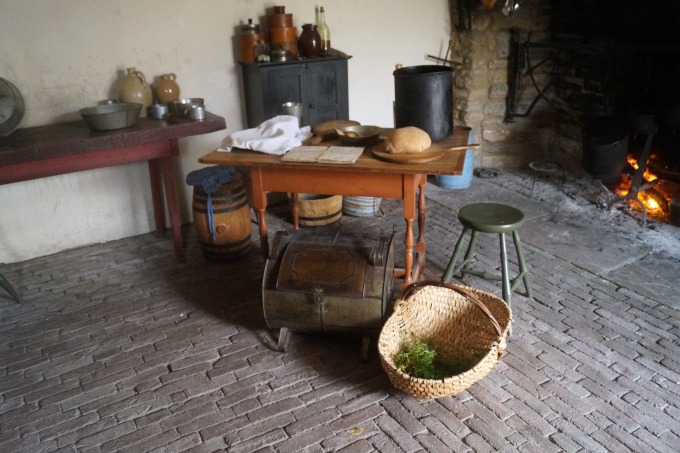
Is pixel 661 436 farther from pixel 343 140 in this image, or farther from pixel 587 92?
pixel 587 92

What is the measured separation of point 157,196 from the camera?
500 centimetres

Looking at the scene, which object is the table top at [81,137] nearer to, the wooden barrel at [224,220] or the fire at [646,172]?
the wooden barrel at [224,220]

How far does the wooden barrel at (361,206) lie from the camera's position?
518 centimetres

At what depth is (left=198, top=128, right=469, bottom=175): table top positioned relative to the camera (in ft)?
10.5

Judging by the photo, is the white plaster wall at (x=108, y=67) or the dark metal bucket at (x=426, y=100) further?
the white plaster wall at (x=108, y=67)

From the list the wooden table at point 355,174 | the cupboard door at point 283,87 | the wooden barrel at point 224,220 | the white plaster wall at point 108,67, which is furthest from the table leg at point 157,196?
the wooden table at point 355,174

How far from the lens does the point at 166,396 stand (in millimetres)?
3076

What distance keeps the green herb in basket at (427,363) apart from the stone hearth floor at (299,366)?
0.46ft

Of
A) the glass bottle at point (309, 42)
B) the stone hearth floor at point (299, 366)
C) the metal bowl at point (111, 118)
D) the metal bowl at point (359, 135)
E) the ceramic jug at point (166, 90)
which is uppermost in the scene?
the glass bottle at point (309, 42)

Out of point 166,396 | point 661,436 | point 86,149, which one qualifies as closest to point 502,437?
point 661,436

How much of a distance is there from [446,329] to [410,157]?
0.98 meters

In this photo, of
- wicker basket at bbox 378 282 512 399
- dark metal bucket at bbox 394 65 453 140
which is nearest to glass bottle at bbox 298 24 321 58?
dark metal bucket at bbox 394 65 453 140

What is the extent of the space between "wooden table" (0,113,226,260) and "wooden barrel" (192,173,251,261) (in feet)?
0.75

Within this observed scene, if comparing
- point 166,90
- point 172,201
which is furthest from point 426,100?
point 166,90
